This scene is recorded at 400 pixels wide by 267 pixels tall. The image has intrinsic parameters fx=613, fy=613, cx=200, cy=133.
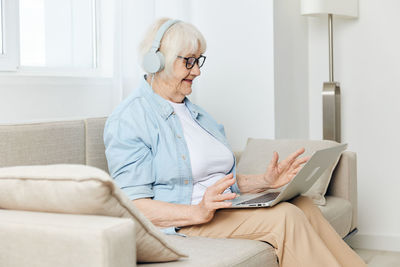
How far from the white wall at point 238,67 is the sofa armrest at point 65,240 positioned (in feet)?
7.05

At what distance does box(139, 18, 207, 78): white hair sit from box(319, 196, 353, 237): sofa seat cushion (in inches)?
33.5

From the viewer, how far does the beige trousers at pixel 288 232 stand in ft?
5.95

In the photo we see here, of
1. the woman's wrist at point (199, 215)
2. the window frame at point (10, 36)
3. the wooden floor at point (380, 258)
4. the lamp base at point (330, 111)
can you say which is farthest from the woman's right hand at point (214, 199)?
the lamp base at point (330, 111)

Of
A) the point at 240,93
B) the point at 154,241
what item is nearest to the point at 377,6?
the point at 240,93

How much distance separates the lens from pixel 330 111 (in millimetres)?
3426

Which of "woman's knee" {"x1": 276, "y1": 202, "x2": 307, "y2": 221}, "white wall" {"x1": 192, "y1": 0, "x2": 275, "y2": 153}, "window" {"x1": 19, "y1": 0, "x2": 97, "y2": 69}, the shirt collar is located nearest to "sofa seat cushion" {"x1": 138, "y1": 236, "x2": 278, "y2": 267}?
"woman's knee" {"x1": 276, "y1": 202, "x2": 307, "y2": 221}

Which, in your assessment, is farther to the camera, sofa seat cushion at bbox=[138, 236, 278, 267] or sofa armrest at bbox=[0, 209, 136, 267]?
sofa seat cushion at bbox=[138, 236, 278, 267]

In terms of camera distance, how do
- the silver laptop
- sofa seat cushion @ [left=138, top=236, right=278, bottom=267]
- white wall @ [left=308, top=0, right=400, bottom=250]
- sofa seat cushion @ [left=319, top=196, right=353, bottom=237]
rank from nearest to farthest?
sofa seat cushion @ [left=138, top=236, right=278, bottom=267] < the silver laptop < sofa seat cushion @ [left=319, top=196, right=353, bottom=237] < white wall @ [left=308, top=0, right=400, bottom=250]

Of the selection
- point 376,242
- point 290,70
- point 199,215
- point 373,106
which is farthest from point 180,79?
point 376,242

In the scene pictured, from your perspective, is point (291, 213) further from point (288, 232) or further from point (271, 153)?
point (271, 153)

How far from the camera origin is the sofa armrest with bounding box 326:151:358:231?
276 cm

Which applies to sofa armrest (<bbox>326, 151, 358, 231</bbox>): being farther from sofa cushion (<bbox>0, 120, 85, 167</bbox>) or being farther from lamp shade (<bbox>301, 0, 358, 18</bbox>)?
sofa cushion (<bbox>0, 120, 85, 167</bbox>)

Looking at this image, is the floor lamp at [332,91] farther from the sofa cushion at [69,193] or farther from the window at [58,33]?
the sofa cushion at [69,193]

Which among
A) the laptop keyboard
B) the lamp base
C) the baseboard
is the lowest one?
the baseboard
